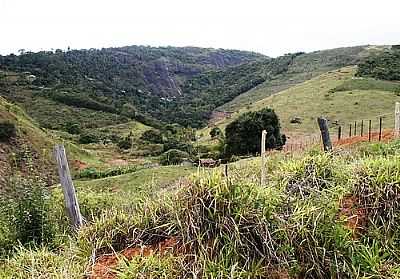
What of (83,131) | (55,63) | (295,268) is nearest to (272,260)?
(295,268)

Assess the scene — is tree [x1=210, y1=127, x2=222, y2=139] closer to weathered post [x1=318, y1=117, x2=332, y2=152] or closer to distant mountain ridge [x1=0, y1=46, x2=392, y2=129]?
distant mountain ridge [x1=0, y1=46, x2=392, y2=129]

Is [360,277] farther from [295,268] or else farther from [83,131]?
[83,131]

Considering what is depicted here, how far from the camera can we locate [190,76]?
164 metres

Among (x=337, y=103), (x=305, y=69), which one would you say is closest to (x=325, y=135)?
(x=337, y=103)

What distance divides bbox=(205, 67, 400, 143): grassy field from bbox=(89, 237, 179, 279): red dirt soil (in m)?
33.2

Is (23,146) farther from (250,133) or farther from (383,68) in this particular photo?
(383,68)

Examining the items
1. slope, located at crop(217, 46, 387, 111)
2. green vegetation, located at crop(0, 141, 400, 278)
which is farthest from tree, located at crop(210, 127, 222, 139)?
green vegetation, located at crop(0, 141, 400, 278)

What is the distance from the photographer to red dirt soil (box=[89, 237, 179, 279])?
4258 millimetres

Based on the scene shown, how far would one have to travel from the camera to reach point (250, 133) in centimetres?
4016

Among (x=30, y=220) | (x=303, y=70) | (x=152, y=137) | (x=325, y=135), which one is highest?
(x=325, y=135)

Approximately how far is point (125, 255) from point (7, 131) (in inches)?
1217

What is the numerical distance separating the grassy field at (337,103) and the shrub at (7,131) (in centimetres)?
2274

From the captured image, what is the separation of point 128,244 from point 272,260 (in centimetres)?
134

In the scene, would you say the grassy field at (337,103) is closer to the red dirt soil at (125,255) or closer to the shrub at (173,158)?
the shrub at (173,158)
